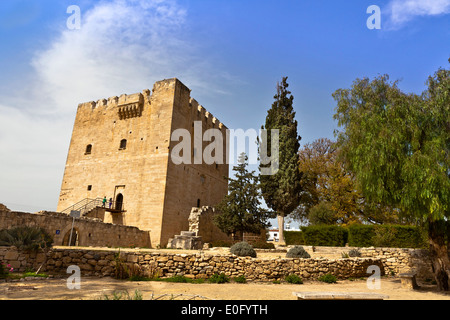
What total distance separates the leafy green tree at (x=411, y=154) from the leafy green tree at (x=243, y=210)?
414 inches

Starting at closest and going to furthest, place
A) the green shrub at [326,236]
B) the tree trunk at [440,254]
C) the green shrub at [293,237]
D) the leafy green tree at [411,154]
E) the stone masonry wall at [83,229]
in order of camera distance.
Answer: the leafy green tree at [411,154], the tree trunk at [440,254], the stone masonry wall at [83,229], the green shrub at [326,236], the green shrub at [293,237]

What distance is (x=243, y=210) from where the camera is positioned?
782 inches

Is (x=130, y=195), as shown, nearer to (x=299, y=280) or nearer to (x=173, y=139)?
(x=173, y=139)

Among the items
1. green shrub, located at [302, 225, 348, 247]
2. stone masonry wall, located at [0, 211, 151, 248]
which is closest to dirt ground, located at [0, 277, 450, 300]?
Result: stone masonry wall, located at [0, 211, 151, 248]

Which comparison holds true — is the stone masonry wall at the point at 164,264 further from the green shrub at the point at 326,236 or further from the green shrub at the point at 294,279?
the green shrub at the point at 326,236

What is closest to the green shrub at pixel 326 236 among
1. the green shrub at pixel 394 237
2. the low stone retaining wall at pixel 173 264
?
the green shrub at pixel 394 237

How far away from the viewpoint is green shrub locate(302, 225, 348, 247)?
59.7ft

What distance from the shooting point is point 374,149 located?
9.33m

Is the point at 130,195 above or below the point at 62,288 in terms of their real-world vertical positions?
above

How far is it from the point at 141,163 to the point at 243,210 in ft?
28.5

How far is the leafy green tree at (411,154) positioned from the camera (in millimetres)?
8523

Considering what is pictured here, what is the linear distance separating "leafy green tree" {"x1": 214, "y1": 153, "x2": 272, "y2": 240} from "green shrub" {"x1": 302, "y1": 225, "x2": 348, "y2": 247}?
9.89 ft
